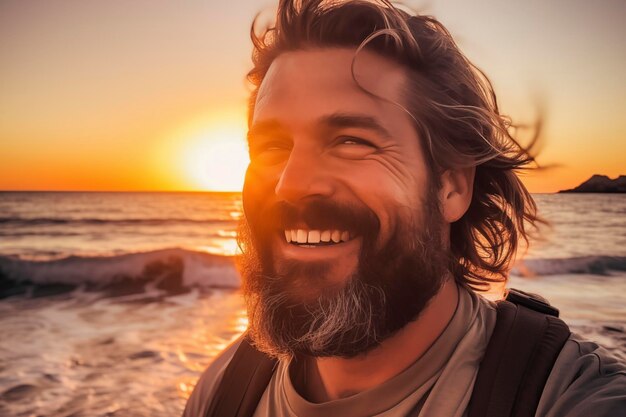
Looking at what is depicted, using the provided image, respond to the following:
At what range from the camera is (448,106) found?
7.47 ft

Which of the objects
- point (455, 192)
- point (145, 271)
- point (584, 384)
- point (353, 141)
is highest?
point (353, 141)

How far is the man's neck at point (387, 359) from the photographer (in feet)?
6.42

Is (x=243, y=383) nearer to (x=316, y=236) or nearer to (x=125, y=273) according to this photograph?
(x=316, y=236)

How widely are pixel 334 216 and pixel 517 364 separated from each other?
787mm

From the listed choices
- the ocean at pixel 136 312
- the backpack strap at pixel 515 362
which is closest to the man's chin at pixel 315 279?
the backpack strap at pixel 515 362

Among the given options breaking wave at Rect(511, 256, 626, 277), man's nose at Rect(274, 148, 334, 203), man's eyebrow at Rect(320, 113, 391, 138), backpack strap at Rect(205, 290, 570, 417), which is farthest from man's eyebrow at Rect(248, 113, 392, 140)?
breaking wave at Rect(511, 256, 626, 277)

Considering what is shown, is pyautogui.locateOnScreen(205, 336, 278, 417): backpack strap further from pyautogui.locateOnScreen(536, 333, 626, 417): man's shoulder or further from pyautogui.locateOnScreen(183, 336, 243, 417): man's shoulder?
pyautogui.locateOnScreen(536, 333, 626, 417): man's shoulder

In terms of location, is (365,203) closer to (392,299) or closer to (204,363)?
(392,299)

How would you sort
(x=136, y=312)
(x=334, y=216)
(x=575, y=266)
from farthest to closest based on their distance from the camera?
(x=575, y=266)
(x=136, y=312)
(x=334, y=216)

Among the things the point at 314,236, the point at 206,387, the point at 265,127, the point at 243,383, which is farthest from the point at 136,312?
the point at 314,236

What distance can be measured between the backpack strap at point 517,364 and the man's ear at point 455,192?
0.58m

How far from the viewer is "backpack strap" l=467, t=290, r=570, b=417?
151 cm

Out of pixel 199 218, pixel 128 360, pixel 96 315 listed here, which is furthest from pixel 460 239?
pixel 199 218

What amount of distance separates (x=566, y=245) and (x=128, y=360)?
2103 cm
